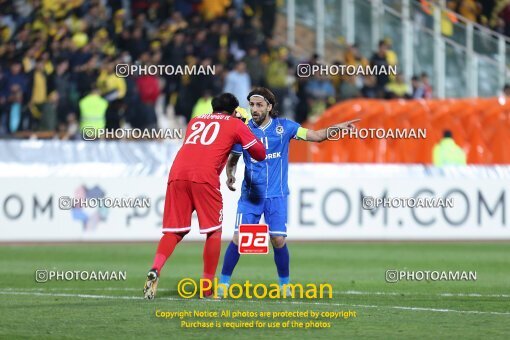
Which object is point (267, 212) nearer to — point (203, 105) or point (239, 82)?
point (203, 105)

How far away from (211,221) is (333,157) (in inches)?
521

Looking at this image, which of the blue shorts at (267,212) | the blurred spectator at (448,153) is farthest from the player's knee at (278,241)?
the blurred spectator at (448,153)

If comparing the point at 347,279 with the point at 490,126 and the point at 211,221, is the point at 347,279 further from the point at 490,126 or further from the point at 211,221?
the point at 490,126

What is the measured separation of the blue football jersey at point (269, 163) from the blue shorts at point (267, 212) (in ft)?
0.19

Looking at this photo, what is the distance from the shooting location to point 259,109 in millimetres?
13203

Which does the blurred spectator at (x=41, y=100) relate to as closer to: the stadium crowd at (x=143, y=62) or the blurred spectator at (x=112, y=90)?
the stadium crowd at (x=143, y=62)

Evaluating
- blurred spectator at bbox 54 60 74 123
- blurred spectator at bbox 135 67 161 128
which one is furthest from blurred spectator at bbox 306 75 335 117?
blurred spectator at bbox 54 60 74 123

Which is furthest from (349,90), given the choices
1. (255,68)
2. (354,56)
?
(255,68)

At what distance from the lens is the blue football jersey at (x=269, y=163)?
13367 millimetres

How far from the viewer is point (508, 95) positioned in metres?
26.5

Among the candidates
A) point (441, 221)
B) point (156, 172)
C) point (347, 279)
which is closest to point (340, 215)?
point (441, 221)

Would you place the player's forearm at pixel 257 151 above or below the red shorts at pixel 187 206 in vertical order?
above

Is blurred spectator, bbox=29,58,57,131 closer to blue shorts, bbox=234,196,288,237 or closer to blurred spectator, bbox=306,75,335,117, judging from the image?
blurred spectator, bbox=306,75,335,117

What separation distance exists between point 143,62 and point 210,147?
43.0 ft
